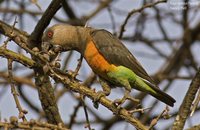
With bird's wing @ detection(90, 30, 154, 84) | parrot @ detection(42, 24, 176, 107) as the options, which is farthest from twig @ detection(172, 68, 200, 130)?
bird's wing @ detection(90, 30, 154, 84)

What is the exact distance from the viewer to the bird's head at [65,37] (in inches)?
191

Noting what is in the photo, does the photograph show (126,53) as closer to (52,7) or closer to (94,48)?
(94,48)

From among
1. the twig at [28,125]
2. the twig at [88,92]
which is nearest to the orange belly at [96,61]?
the twig at [88,92]

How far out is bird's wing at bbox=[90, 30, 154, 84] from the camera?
4820mm

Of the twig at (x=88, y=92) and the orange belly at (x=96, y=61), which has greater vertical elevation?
the orange belly at (x=96, y=61)

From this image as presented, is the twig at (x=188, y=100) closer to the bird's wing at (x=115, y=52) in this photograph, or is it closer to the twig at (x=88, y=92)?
the twig at (x=88, y=92)

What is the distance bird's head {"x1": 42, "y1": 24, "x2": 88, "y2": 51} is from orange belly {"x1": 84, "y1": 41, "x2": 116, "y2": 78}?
13cm

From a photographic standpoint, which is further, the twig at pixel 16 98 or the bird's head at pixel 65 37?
the bird's head at pixel 65 37

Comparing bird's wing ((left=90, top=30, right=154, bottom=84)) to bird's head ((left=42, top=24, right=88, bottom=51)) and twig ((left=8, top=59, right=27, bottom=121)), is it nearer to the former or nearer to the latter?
bird's head ((left=42, top=24, right=88, bottom=51))

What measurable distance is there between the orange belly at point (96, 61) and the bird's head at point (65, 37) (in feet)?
0.42

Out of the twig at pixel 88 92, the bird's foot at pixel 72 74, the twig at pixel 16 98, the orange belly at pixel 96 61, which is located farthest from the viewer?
the orange belly at pixel 96 61

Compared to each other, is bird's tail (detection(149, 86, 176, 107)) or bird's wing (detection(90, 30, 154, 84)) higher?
bird's wing (detection(90, 30, 154, 84))

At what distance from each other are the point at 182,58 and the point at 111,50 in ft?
7.24

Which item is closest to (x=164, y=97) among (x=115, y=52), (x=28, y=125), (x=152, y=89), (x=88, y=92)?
(x=152, y=89)
